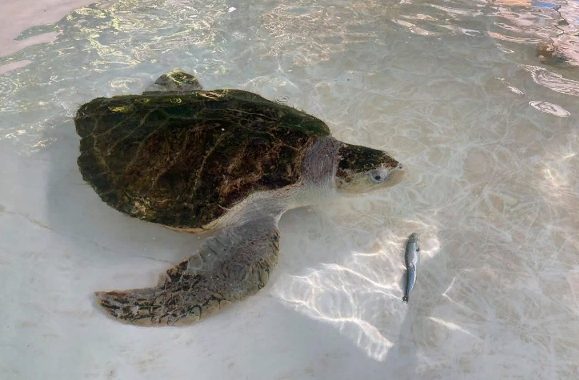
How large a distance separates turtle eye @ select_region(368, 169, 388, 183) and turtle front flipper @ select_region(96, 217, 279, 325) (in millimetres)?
829

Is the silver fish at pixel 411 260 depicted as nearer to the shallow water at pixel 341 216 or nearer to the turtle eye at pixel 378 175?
the shallow water at pixel 341 216

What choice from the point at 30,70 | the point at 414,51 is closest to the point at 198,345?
the point at 30,70

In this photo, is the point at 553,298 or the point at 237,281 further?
the point at 553,298

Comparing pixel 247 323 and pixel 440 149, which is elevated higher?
pixel 440 149

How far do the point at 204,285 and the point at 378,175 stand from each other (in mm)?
1408

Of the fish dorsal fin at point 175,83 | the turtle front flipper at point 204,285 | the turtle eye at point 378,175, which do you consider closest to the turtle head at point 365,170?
the turtle eye at point 378,175

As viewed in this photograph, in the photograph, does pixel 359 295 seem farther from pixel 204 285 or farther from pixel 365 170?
pixel 204 285

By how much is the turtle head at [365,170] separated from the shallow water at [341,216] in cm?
26

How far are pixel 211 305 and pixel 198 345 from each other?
0.78 ft

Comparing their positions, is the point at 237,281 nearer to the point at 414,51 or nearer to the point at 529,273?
the point at 529,273

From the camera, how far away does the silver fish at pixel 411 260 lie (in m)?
2.61

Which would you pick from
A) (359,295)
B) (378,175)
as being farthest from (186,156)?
(359,295)

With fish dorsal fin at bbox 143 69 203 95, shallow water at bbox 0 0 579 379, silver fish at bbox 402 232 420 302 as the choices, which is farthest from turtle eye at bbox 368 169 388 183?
fish dorsal fin at bbox 143 69 203 95

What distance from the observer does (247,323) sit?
2.43m
